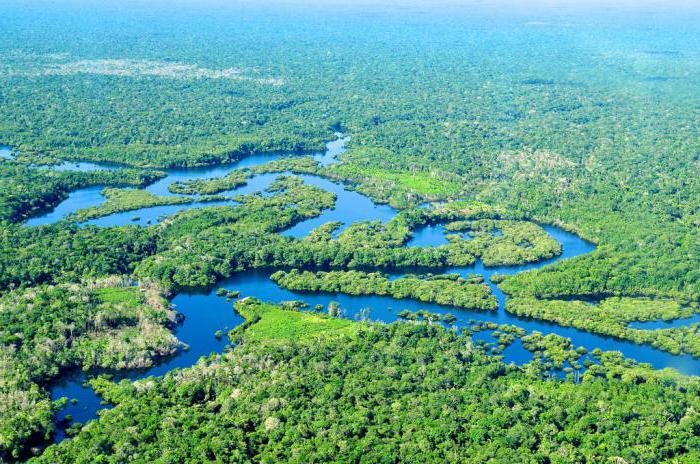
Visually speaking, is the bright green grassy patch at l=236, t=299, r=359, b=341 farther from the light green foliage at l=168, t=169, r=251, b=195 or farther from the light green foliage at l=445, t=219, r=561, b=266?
the light green foliage at l=168, t=169, r=251, b=195

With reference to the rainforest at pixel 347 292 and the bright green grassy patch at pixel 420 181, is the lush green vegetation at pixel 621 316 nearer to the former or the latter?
the rainforest at pixel 347 292

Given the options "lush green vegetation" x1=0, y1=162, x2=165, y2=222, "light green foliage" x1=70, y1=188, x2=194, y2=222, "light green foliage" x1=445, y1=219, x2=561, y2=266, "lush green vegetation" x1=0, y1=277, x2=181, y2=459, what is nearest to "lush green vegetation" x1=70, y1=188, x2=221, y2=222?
"light green foliage" x1=70, y1=188, x2=194, y2=222

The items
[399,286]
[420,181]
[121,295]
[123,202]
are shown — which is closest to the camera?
[121,295]

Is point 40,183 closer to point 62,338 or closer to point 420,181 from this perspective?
point 62,338

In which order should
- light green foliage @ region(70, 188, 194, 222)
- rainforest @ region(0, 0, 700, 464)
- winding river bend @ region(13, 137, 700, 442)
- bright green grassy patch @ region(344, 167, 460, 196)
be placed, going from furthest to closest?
bright green grassy patch @ region(344, 167, 460, 196) → light green foliage @ region(70, 188, 194, 222) → winding river bend @ region(13, 137, 700, 442) → rainforest @ region(0, 0, 700, 464)

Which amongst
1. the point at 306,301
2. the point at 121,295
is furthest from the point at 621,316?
the point at 121,295

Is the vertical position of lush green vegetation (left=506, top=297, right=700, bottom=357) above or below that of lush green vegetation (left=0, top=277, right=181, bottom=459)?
above
